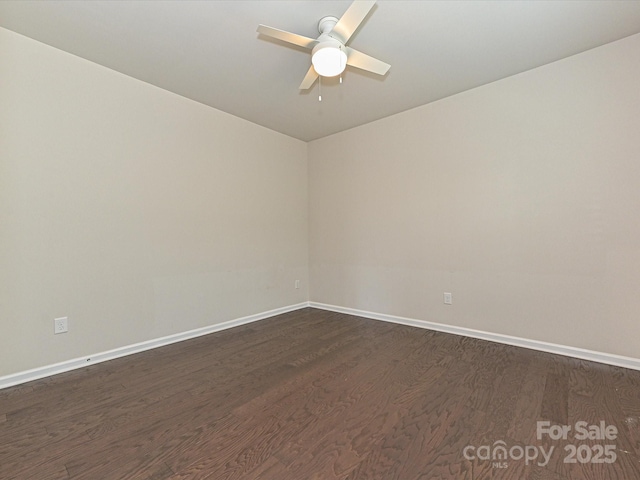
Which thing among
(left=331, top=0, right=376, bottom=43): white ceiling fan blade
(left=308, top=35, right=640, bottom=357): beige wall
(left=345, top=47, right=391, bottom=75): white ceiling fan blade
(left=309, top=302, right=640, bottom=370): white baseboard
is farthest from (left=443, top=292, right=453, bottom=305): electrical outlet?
(left=331, top=0, right=376, bottom=43): white ceiling fan blade

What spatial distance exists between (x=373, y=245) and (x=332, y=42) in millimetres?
2492

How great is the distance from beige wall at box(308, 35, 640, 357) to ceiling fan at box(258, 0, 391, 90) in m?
1.53

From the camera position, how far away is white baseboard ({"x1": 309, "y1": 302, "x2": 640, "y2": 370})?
239 centimetres

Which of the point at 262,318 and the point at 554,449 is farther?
the point at 262,318

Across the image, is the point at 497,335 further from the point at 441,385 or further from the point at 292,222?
the point at 292,222

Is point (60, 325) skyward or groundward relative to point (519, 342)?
skyward

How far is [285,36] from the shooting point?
1.87 meters

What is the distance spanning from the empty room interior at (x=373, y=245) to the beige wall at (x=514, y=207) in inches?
0.8

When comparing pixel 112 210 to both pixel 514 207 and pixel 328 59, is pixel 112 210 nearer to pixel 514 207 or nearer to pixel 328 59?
pixel 328 59

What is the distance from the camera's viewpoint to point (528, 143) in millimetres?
2793

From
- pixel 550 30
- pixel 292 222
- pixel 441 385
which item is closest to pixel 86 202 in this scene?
pixel 292 222

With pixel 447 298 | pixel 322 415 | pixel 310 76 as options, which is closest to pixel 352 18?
pixel 310 76

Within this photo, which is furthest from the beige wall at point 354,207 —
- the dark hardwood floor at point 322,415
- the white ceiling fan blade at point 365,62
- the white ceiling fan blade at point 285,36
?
the white ceiling fan blade at point 285,36

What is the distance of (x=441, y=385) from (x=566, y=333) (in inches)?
55.0
